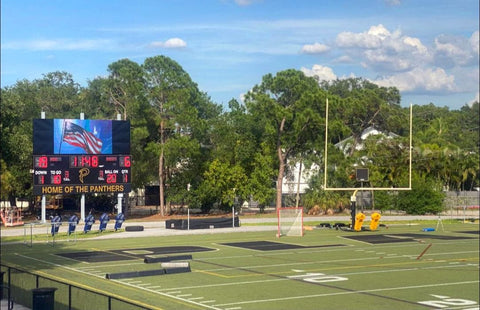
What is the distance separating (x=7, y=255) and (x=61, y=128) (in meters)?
17.6

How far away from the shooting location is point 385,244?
123 ft

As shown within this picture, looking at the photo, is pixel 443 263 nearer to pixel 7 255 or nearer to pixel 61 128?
pixel 7 255

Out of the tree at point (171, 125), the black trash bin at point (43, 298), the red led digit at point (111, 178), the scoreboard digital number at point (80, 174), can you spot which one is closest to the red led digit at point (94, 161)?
the scoreboard digital number at point (80, 174)

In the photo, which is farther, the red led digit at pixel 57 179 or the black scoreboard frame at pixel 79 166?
the red led digit at pixel 57 179

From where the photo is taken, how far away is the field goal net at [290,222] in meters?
42.9

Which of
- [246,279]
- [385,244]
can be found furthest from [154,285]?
[385,244]

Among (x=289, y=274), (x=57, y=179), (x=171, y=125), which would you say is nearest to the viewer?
(x=289, y=274)

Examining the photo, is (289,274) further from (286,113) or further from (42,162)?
(286,113)

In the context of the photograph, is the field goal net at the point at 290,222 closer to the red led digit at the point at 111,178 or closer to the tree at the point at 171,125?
the red led digit at the point at 111,178

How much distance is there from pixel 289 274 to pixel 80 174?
26.0 metres

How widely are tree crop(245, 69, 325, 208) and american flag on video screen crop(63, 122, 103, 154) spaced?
18.0m

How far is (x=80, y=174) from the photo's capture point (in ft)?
160

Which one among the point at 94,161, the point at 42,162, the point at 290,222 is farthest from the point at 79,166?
the point at 290,222

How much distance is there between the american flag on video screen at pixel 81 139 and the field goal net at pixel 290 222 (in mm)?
12888
